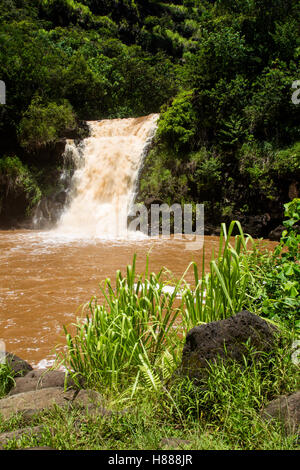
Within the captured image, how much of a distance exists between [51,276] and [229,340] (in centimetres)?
453

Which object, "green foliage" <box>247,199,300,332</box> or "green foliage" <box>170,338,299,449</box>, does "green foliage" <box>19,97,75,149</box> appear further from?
"green foliage" <box>170,338,299,449</box>

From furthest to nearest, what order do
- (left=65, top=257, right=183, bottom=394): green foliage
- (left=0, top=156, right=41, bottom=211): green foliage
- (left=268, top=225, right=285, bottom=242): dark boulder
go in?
(left=0, top=156, right=41, bottom=211): green foliage, (left=268, top=225, right=285, bottom=242): dark boulder, (left=65, top=257, right=183, bottom=394): green foliage

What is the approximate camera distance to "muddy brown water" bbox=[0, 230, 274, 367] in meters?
3.78

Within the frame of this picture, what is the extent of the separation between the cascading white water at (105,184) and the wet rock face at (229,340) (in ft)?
30.2

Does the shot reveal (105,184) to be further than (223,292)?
Yes

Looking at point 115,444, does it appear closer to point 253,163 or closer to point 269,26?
point 253,163

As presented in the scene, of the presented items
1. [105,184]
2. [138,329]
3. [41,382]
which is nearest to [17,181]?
[105,184]

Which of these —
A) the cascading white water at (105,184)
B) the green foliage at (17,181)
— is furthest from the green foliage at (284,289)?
the green foliage at (17,181)

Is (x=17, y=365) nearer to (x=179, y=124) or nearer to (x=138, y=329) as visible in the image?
(x=138, y=329)

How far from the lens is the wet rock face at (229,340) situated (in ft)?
6.73

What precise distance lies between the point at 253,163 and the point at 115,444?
10128 mm

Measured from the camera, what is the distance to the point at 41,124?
1338cm

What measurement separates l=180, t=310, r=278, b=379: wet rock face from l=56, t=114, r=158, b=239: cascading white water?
9.21m

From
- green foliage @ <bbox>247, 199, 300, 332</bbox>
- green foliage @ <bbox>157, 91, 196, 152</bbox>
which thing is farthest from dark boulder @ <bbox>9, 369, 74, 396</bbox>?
green foliage @ <bbox>157, 91, 196, 152</bbox>
